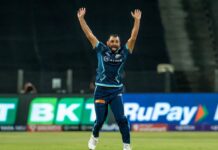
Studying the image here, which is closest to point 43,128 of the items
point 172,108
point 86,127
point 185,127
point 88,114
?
point 86,127

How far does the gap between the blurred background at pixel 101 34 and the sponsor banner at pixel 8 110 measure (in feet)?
18.6

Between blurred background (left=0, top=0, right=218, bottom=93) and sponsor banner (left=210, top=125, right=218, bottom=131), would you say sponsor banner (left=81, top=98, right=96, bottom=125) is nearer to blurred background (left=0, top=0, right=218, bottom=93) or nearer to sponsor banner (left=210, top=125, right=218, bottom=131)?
sponsor banner (left=210, top=125, right=218, bottom=131)

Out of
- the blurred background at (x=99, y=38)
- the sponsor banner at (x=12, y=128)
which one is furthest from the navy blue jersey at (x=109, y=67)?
the blurred background at (x=99, y=38)

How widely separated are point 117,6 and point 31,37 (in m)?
4.46

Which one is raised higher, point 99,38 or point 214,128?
point 99,38

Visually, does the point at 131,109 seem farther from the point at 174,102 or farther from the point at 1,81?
the point at 1,81

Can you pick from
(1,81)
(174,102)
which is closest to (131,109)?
(174,102)

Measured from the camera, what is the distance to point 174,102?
24.3 m

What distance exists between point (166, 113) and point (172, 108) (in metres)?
0.28

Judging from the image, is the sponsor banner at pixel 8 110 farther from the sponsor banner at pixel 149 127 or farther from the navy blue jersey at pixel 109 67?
the navy blue jersey at pixel 109 67

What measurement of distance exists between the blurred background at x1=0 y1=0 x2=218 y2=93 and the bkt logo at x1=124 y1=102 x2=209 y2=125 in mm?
6549

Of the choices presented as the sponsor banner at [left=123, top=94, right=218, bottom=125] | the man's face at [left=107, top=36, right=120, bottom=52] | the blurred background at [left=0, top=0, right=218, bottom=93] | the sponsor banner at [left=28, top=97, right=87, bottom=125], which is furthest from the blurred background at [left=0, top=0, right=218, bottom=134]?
the man's face at [left=107, top=36, right=120, bottom=52]

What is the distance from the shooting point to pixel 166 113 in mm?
24203

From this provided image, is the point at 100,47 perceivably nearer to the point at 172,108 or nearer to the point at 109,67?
the point at 109,67
